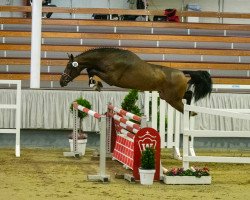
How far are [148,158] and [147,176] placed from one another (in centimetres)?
25

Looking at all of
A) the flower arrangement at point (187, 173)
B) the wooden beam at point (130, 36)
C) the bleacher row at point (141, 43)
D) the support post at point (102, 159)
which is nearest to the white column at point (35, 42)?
the bleacher row at point (141, 43)

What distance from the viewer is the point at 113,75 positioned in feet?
39.9

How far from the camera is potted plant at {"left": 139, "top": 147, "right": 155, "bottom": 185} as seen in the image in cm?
1019

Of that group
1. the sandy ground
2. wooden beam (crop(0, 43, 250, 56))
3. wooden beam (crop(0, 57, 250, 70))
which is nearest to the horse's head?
the sandy ground

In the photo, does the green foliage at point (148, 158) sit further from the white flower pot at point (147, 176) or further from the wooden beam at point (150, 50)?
the wooden beam at point (150, 50)

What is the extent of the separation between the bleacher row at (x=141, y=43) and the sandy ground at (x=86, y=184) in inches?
306

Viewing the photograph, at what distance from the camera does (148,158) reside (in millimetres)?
10180

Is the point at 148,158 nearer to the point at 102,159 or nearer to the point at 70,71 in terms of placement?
the point at 102,159

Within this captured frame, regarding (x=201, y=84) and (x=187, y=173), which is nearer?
(x=187, y=173)

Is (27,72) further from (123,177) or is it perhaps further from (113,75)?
(123,177)

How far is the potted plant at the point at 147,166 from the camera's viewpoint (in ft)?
33.4

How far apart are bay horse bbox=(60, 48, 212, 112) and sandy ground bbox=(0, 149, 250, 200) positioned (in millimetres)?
1268

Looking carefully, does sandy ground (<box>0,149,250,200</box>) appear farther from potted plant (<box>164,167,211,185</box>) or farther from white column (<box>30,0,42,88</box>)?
white column (<box>30,0,42,88</box>)

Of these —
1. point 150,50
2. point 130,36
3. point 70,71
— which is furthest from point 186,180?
point 130,36
